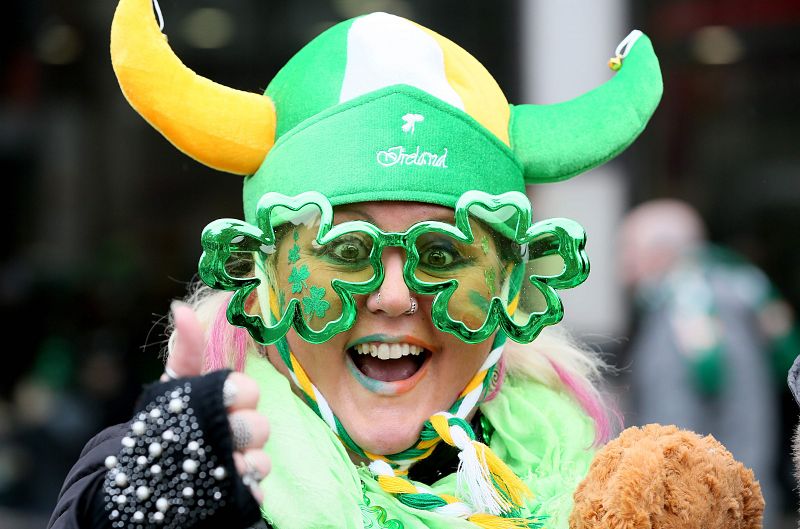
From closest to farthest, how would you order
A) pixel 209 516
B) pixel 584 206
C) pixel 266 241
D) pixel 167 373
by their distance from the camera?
pixel 209 516 → pixel 167 373 → pixel 266 241 → pixel 584 206

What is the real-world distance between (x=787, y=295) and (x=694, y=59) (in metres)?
1.37

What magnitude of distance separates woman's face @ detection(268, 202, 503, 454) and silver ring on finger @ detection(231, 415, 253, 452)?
36cm

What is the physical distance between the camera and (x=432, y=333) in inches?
76.2

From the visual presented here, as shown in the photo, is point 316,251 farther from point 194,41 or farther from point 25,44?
point 25,44

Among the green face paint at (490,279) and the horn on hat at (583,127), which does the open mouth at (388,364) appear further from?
the horn on hat at (583,127)

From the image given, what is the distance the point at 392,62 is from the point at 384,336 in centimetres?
45

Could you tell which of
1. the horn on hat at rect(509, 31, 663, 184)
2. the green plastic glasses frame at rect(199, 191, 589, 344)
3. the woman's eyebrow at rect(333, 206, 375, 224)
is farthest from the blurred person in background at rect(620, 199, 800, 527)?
the woman's eyebrow at rect(333, 206, 375, 224)

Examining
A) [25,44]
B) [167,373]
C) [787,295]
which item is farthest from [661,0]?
[167,373]

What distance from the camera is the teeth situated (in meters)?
1.92

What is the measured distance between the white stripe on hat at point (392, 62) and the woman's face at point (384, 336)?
20 cm

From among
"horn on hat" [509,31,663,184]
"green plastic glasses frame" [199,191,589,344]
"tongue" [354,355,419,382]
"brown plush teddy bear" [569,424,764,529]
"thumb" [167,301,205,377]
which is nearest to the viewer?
"thumb" [167,301,205,377]

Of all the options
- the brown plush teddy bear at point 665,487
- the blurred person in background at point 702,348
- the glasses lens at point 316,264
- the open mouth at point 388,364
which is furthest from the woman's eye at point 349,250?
the blurred person in background at point 702,348

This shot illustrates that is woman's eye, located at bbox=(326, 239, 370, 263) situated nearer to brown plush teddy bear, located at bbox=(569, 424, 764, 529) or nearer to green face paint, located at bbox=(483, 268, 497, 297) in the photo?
green face paint, located at bbox=(483, 268, 497, 297)

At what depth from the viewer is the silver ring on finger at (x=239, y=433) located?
1.53 m
